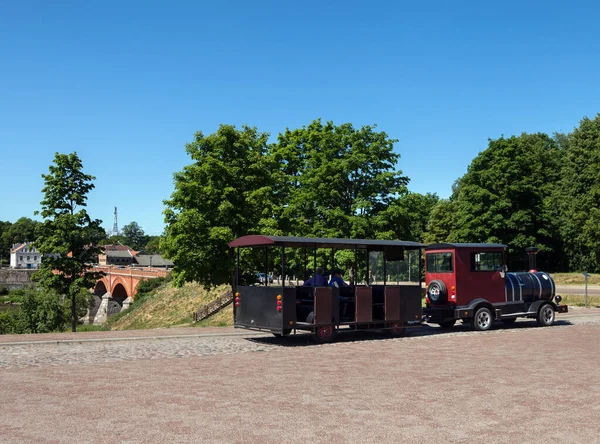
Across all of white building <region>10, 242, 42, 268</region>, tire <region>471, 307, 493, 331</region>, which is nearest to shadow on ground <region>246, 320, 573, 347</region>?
tire <region>471, 307, 493, 331</region>

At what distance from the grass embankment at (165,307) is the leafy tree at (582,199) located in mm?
31594

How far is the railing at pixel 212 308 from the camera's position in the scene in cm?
4253

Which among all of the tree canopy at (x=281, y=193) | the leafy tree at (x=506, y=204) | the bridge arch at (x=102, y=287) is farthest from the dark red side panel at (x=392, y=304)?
the bridge arch at (x=102, y=287)

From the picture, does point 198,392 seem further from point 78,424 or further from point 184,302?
point 184,302

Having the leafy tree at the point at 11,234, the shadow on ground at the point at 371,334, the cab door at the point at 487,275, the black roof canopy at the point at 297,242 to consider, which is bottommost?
the shadow on ground at the point at 371,334

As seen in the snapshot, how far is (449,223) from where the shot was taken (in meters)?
71.1

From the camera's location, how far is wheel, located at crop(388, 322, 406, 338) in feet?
56.8

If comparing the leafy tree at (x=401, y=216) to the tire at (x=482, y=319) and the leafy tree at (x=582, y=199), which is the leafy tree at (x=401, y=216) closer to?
the tire at (x=482, y=319)

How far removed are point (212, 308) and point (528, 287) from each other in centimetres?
2703

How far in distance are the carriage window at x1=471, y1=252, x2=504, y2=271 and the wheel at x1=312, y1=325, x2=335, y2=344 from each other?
5.85 metres

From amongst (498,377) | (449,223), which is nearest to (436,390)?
(498,377)

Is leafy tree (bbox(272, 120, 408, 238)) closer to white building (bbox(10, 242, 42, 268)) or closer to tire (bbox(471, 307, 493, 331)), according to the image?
tire (bbox(471, 307, 493, 331))

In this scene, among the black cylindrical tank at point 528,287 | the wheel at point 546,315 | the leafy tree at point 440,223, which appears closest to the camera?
the black cylindrical tank at point 528,287

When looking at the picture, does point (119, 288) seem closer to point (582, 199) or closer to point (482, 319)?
point (582, 199)
